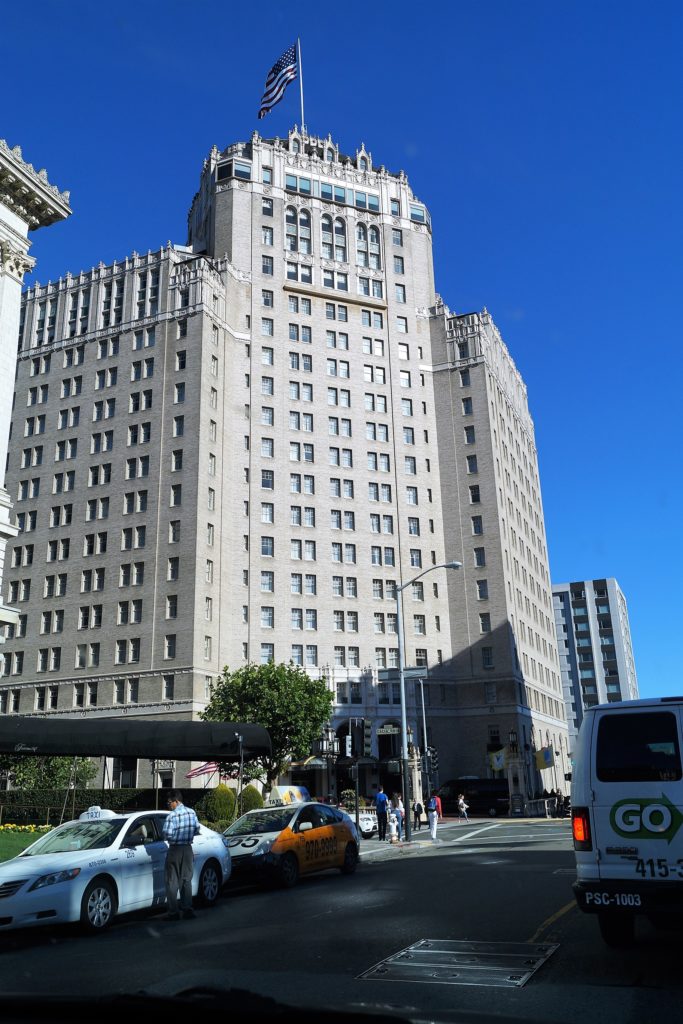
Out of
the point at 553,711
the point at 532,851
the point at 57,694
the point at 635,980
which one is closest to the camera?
the point at 635,980

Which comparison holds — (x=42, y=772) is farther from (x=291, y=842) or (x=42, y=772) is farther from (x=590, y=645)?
(x=590, y=645)

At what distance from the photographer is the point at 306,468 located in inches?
2712

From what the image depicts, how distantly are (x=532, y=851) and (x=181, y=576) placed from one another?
39878 millimetres

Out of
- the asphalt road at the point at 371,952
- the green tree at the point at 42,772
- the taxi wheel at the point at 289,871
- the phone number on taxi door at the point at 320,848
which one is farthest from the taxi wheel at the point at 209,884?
the green tree at the point at 42,772

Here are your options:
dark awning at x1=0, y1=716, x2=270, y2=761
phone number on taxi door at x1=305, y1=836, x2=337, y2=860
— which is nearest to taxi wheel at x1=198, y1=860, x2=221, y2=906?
phone number on taxi door at x1=305, y1=836, x2=337, y2=860

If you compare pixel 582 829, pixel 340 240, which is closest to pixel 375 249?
pixel 340 240

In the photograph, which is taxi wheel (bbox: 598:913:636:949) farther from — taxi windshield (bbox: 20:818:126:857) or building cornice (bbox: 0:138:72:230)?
building cornice (bbox: 0:138:72:230)

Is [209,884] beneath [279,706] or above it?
beneath

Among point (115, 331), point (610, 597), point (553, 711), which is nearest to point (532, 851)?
point (115, 331)

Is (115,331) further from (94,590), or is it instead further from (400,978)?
(400,978)

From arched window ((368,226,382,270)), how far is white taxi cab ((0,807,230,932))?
233 ft

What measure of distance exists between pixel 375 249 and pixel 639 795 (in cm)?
7665

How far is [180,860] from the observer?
1271cm

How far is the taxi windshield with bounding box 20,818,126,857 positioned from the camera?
1238 cm
